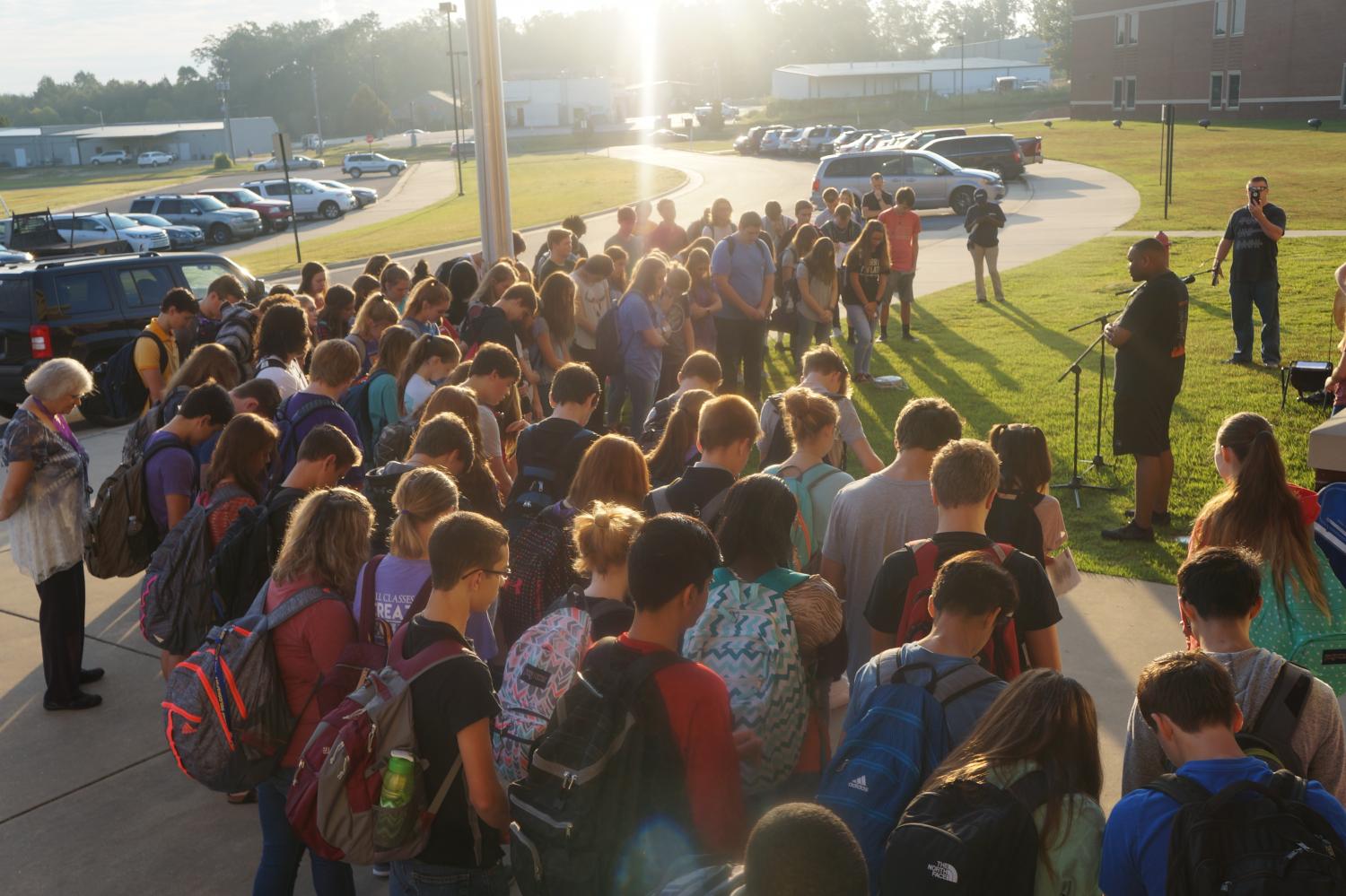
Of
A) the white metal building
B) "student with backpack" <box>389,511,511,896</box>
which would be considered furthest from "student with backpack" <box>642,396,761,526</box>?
the white metal building

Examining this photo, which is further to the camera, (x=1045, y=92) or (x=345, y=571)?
(x=1045, y=92)

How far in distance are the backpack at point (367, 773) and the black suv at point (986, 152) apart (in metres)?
39.6

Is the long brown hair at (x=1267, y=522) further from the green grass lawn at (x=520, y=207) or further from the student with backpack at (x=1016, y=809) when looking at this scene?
the green grass lawn at (x=520, y=207)

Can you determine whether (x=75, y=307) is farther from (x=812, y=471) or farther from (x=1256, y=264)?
(x=1256, y=264)

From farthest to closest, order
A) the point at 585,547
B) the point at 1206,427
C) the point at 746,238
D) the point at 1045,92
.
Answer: the point at 1045,92
the point at 746,238
the point at 1206,427
the point at 585,547

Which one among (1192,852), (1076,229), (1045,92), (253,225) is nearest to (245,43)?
→ (1045,92)

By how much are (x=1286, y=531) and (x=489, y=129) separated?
10.1 metres

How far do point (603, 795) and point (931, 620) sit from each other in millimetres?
1426

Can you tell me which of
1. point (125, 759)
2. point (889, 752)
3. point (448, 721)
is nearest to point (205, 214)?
point (125, 759)

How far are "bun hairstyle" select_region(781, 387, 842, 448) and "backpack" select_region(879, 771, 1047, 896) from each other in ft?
8.65

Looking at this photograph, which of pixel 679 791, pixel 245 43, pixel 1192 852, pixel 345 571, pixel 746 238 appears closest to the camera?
pixel 1192 852

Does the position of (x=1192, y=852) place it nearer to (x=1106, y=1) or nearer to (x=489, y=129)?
(x=489, y=129)

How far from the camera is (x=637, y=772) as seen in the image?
9.57ft

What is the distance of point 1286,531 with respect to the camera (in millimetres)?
4250
